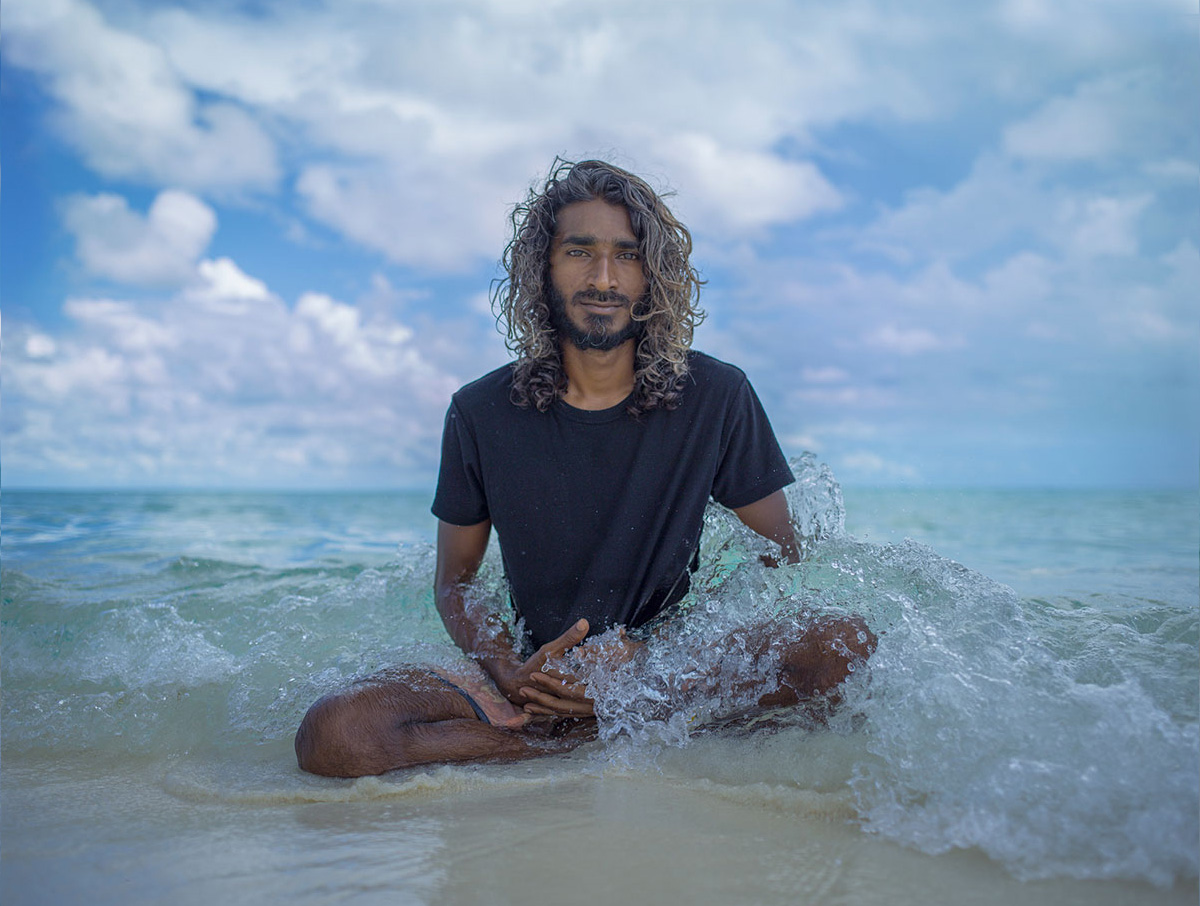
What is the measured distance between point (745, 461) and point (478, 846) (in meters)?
1.78

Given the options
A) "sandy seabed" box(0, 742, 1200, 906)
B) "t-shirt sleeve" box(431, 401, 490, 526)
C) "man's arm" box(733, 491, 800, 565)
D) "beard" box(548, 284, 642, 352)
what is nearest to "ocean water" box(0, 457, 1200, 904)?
"sandy seabed" box(0, 742, 1200, 906)

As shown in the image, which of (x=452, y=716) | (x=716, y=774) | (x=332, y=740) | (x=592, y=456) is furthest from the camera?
(x=592, y=456)

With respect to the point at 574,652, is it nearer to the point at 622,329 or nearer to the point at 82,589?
the point at 622,329

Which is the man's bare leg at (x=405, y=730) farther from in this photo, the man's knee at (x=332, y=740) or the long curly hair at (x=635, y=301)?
the long curly hair at (x=635, y=301)

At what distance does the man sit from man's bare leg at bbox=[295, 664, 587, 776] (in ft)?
0.19

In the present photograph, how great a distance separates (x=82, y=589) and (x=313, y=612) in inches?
77.9

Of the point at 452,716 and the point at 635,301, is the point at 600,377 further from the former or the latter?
the point at 452,716

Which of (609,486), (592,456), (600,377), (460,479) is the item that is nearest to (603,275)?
(600,377)

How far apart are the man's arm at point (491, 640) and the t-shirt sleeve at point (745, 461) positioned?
81cm

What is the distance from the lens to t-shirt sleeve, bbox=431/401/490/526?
323 cm

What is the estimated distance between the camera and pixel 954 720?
210cm

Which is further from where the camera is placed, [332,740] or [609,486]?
[609,486]

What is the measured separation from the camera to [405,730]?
250 centimetres

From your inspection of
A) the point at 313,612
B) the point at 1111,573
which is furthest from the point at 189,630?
the point at 1111,573
